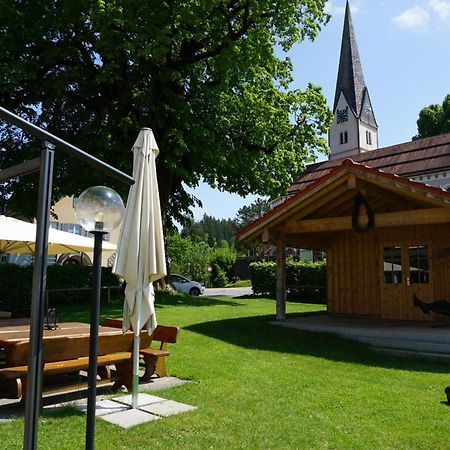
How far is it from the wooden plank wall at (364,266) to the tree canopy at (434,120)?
132ft

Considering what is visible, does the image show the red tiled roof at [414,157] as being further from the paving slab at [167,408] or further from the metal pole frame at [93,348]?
the metal pole frame at [93,348]

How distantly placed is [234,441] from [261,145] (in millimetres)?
15389

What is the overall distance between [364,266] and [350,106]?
61973 millimetres

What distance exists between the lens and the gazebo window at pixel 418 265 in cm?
1283

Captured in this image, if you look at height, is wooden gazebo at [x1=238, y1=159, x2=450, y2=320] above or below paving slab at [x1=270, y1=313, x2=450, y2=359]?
above

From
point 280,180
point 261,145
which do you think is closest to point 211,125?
point 261,145

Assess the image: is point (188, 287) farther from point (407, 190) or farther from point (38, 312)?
point (38, 312)

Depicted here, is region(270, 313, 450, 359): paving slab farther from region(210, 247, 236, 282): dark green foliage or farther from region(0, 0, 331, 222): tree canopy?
region(210, 247, 236, 282): dark green foliage

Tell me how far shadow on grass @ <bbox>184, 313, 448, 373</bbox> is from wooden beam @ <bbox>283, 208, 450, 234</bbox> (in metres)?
2.67

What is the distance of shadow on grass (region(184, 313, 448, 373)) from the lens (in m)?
8.53

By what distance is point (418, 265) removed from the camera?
1298cm

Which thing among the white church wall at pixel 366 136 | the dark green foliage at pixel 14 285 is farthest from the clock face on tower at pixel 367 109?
the dark green foliage at pixel 14 285

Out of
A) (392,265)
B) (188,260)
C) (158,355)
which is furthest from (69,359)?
(188,260)

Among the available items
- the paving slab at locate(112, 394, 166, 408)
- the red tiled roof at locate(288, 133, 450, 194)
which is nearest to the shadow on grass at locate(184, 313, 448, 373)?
the paving slab at locate(112, 394, 166, 408)
